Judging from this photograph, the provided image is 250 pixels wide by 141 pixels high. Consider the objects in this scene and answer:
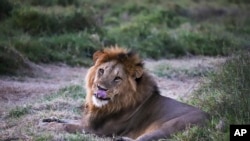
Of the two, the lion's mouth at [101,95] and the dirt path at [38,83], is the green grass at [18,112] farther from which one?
the lion's mouth at [101,95]

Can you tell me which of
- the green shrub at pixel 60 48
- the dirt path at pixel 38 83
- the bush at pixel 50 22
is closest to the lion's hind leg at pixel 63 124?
the dirt path at pixel 38 83

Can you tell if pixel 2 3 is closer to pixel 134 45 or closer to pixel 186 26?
pixel 134 45

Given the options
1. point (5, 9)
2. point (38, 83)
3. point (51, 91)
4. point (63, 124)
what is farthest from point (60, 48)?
point (63, 124)

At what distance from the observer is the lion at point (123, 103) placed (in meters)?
7.15

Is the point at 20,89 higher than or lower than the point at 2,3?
lower

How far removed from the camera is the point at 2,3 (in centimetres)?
1439

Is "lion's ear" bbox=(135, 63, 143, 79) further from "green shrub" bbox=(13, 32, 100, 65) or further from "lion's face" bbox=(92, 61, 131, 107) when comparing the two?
"green shrub" bbox=(13, 32, 100, 65)

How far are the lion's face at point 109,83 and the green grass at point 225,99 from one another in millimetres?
967

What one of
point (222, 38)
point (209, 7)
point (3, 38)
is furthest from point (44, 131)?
point (209, 7)

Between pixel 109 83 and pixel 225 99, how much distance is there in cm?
133

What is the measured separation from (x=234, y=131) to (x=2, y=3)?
9.29 m

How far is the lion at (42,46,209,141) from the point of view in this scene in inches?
282

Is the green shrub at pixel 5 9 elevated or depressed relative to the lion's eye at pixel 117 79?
elevated

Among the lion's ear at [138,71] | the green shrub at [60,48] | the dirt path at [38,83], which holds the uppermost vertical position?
the green shrub at [60,48]
